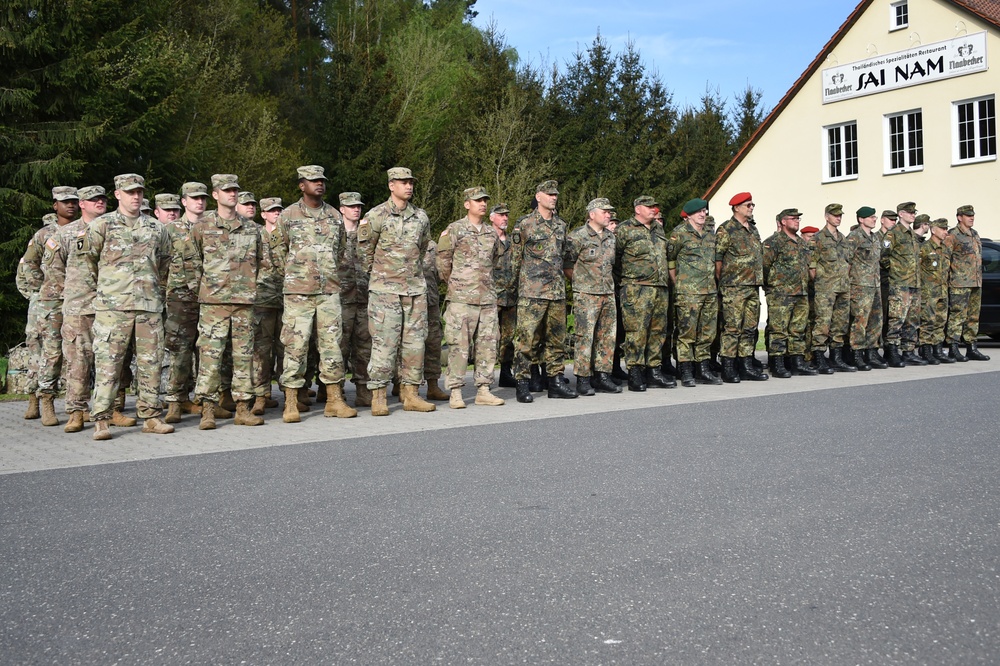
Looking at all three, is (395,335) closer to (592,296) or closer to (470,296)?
(470,296)

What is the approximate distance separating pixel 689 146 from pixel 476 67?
51.4 ft

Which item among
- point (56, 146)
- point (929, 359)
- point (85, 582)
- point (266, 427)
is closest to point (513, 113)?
point (56, 146)

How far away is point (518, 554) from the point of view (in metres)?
4.40

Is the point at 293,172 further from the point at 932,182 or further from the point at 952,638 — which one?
the point at 952,638

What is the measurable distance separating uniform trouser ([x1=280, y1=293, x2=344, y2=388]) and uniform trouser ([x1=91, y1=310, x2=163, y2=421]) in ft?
3.64

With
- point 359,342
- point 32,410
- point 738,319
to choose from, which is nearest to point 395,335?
point 359,342

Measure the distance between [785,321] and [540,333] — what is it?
11.7 feet

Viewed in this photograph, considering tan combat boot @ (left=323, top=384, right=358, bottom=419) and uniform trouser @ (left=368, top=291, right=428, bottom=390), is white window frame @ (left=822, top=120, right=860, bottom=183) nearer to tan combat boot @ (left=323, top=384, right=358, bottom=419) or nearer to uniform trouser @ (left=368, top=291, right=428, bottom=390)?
uniform trouser @ (left=368, top=291, right=428, bottom=390)

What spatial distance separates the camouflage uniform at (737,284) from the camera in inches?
470

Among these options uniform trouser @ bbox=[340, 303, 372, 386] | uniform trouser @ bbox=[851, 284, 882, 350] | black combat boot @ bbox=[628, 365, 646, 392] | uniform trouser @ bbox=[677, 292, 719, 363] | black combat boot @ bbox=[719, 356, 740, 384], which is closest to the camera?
uniform trouser @ bbox=[340, 303, 372, 386]

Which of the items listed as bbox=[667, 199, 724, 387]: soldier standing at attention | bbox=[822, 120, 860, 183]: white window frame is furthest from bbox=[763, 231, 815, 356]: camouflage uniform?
bbox=[822, 120, 860, 183]: white window frame

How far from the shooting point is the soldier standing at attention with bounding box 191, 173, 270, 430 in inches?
351

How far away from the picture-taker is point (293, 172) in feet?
91.7

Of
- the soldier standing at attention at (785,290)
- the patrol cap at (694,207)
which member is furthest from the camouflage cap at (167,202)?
the soldier standing at attention at (785,290)
